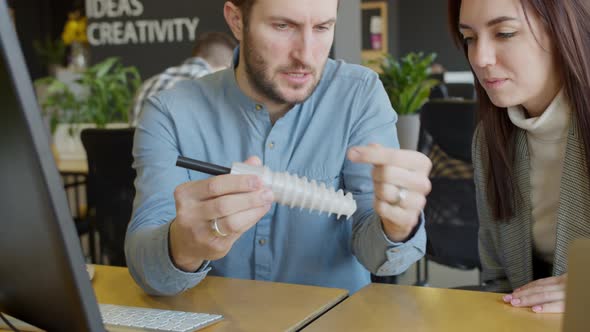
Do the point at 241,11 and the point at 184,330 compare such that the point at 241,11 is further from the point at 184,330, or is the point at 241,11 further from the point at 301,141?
the point at 184,330

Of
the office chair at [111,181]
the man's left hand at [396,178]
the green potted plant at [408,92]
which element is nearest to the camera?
the man's left hand at [396,178]

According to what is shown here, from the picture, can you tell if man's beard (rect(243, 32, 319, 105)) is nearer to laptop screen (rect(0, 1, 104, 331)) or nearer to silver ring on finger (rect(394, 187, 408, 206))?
silver ring on finger (rect(394, 187, 408, 206))

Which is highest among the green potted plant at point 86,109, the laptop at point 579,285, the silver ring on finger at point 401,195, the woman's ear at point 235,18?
the woman's ear at point 235,18

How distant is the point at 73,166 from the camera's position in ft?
12.5

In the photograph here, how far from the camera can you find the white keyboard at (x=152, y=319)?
1.08 metres

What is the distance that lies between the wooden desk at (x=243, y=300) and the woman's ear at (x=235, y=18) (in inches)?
24.7

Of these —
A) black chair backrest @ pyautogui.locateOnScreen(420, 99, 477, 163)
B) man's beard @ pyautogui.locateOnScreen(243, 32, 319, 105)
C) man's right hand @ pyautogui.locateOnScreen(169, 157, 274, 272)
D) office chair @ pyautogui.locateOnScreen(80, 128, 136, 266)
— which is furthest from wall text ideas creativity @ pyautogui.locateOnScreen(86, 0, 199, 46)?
man's right hand @ pyautogui.locateOnScreen(169, 157, 274, 272)

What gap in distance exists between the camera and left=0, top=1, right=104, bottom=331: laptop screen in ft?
2.02

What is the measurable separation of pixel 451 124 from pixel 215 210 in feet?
7.61

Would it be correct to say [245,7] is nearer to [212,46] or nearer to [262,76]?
[262,76]

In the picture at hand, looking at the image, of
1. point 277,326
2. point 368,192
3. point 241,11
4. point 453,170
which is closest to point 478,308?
point 277,326

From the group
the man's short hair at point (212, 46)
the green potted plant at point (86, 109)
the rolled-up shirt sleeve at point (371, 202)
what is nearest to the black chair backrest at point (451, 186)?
the rolled-up shirt sleeve at point (371, 202)

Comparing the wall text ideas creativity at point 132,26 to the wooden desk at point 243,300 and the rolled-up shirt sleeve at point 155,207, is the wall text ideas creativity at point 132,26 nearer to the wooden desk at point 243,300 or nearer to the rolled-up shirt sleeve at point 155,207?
the rolled-up shirt sleeve at point 155,207

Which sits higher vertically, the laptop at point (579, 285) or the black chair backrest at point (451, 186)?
the laptop at point (579, 285)
